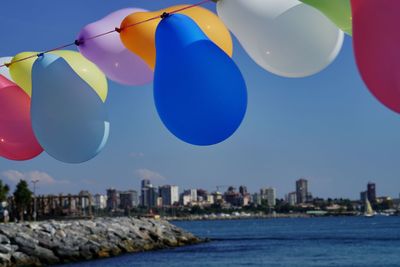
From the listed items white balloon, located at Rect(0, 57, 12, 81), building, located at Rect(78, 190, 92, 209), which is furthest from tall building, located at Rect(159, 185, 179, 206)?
white balloon, located at Rect(0, 57, 12, 81)

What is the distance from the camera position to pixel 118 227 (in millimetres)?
29609

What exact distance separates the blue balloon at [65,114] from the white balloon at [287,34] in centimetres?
109

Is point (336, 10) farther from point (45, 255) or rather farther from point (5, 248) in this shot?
point (45, 255)

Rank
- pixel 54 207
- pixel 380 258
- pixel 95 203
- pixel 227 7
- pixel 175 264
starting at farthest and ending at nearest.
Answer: pixel 95 203
pixel 54 207
pixel 380 258
pixel 175 264
pixel 227 7

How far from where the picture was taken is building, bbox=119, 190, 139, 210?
105825 mm

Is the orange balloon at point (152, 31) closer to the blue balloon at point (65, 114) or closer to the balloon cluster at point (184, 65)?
the balloon cluster at point (184, 65)

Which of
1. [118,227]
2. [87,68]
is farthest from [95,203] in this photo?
[87,68]

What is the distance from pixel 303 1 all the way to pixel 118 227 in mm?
27589

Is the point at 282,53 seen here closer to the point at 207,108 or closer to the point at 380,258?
the point at 207,108

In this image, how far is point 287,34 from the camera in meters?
2.91

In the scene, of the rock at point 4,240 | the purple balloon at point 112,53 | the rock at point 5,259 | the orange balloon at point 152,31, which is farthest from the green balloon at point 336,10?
the rock at point 4,240

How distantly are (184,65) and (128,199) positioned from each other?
107 metres

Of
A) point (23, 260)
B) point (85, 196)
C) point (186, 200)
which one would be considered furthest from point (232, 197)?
point (23, 260)

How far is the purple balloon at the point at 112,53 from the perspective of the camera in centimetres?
392
